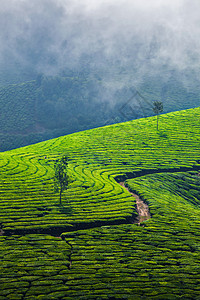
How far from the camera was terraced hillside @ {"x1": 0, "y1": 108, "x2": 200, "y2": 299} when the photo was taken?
26766 mm

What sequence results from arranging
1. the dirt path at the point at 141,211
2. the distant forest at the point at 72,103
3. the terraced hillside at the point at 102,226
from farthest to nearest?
1. the distant forest at the point at 72,103
2. the dirt path at the point at 141,211
3. the terraced hillside at the point at 102,226

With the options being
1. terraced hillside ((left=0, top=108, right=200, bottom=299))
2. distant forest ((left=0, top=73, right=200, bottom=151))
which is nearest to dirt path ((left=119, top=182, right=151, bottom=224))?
terraced hillside ((left=0, top=108, right=200, bottom=299))

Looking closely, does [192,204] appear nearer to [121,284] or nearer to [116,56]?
[121,284]

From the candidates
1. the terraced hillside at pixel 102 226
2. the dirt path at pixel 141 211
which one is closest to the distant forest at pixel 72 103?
the terraced hillside at pixel 102 226

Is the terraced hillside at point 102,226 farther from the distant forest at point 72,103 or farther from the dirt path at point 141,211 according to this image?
the distant forest at point 72,103

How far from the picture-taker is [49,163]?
2459 inches

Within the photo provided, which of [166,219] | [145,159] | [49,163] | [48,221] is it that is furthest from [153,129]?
[48,221]

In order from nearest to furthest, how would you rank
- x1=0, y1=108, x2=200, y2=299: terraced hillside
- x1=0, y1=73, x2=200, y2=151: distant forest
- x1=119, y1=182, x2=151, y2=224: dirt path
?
x1=0, y1=108, x2=200, y2=299: terraced hillside → x1=119, y1=182, x2=151, y2=224: dirt path → x1=0, y1=73, x2=200, y2=151: distant forest

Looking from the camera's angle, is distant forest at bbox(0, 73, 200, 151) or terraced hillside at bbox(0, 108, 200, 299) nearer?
terraced hillside at bbox(0, 108, 200, 299)

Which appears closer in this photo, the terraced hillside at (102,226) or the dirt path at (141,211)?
the terraced hillside at (102,226)

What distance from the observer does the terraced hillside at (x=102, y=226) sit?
1054 inches

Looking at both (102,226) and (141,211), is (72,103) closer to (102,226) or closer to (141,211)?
(141,211)

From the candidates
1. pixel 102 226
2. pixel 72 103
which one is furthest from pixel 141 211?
pixel 72 103

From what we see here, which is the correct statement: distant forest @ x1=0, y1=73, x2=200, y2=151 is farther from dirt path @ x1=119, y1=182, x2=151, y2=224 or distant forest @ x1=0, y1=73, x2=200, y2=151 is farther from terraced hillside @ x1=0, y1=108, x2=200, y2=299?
dirt path @ x1=119, y1=182, x2=151, y2=224
